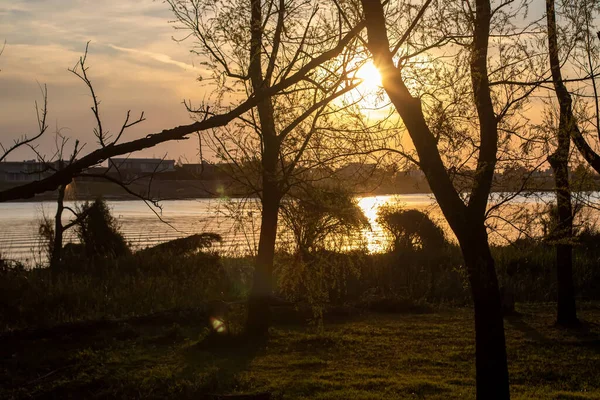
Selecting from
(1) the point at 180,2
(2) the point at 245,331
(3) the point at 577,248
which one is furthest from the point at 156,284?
(3) the point at 577,248

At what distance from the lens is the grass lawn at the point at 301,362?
9.34m

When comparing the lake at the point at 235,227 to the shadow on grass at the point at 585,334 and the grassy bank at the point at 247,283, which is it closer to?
the grassy bank at the point at 247,283

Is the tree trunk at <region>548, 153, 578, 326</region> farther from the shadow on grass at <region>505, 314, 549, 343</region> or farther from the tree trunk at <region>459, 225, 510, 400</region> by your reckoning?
the tree trunk at <region>459, 225, 510, 400</region>

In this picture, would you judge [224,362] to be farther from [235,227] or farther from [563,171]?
[563,171]

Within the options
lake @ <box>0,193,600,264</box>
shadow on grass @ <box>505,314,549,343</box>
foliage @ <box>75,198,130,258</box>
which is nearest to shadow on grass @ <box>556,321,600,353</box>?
shadow on grass @ <box>505,314,549,343</box>

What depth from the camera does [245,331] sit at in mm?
12914

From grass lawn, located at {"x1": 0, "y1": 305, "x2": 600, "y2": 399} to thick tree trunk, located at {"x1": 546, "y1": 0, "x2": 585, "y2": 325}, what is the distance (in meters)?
0.63

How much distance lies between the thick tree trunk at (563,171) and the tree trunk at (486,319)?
4.10m

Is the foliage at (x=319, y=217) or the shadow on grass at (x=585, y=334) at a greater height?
the foliage at (x=319, y=217)

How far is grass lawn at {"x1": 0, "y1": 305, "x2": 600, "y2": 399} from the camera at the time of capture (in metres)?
9.34

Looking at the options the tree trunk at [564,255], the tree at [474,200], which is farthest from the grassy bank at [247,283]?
the tree at [474,200]

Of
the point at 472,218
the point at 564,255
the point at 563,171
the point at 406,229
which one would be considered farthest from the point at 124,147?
the point at 406,229

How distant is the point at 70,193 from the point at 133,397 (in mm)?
21054

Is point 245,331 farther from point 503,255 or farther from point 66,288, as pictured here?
point 503,255
